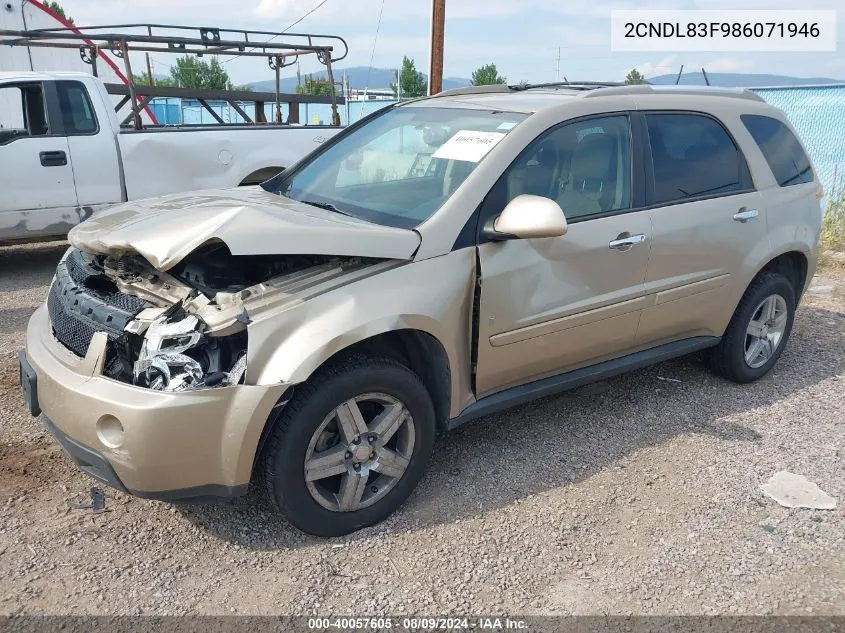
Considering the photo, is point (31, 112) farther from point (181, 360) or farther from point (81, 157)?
point (181, 360)

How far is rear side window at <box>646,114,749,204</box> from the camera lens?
12.7 ft

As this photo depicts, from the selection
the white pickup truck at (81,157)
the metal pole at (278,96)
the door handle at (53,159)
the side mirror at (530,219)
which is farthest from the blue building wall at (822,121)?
the side mirror at (530,219)

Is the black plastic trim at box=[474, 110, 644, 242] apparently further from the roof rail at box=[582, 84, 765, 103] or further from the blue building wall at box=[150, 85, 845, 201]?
the blue building wall at box=[150, 85, 845, 201]

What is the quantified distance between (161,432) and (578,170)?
227 cm

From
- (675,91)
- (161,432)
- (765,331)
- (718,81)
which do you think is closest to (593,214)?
(675,91)

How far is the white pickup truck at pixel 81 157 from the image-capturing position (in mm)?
6770

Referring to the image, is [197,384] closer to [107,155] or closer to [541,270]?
[541,270]

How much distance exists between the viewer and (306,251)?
2.80 m

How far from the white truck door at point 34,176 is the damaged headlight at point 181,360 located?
4.99 m

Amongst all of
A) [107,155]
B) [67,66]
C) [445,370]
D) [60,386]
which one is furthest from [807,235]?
[67,66]

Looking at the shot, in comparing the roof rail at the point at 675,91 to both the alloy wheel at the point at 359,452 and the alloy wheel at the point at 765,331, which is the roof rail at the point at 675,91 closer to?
the alloy wheel at the point at 765,331

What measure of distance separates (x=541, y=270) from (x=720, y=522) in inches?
54.1

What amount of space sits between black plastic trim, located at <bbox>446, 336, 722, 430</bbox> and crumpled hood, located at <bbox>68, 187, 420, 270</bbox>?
2.76 feet

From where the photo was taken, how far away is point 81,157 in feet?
22.8
